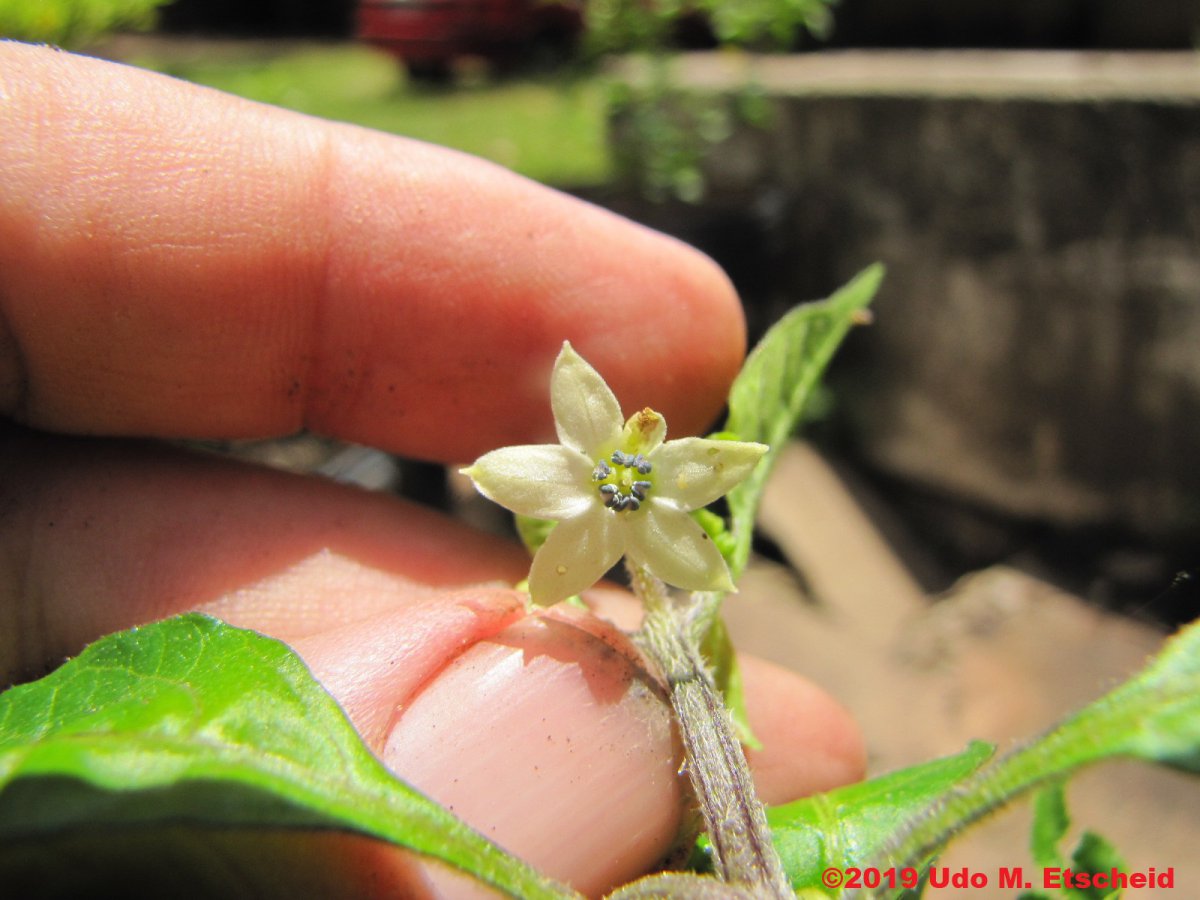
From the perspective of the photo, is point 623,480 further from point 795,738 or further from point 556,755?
point 795,738

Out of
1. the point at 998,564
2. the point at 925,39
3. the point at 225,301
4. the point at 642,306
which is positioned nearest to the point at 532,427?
the point at 642,306

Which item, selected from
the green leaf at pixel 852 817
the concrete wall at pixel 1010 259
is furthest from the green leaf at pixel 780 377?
the concrete wall at pixel 1010 259

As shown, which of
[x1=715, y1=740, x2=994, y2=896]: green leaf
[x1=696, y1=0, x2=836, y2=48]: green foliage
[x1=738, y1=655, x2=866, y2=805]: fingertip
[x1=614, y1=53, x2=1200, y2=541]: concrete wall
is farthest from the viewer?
[x1=696, y1=0, x2=836, y2=48]: green foliage

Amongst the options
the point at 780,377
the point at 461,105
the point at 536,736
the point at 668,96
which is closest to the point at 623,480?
the point at 536,736

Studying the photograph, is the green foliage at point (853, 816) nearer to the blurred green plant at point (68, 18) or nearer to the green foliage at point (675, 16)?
the blurred green plant at point (68, 18)

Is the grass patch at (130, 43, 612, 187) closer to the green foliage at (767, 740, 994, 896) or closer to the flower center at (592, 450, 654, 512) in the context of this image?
the flower center at (592, 450, 654, 512)

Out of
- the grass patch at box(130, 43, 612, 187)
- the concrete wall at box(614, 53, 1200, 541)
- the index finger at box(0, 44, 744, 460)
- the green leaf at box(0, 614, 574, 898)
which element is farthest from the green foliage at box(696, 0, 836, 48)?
the green leaf at box(0, 614, 574, 898)

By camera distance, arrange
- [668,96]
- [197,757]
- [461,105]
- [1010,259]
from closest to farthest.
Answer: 1. [197,757]
2. [1010,259]
3. [668,96]
4. [461,105]

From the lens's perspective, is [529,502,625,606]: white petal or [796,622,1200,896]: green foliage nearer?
[796,622,1200,896]: green foliage
